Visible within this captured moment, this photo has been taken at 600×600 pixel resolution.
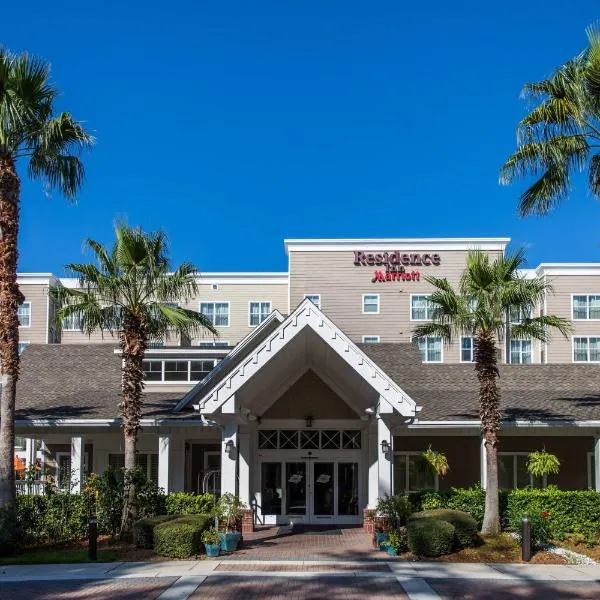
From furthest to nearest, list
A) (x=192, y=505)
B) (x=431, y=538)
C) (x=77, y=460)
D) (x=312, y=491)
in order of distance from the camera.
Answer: (x=312, y=491) < (x=77, y=460) < (x=192, y=505) < (x=431, y=538)

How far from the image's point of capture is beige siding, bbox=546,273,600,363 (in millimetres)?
48750

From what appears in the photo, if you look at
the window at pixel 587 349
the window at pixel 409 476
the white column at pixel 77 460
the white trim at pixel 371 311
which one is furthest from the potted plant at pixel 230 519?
the window at pixel 587 349

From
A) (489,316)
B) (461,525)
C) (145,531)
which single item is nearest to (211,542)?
(145,531)

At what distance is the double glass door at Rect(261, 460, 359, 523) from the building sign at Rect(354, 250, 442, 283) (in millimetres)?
26213

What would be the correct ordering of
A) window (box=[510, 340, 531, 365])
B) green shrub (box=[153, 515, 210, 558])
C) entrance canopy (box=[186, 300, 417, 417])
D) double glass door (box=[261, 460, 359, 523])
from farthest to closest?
window (box=[510, 340, 531, 365]) → double glass door (box=[261, 460, 359, 523]) → entrance canopy (box=[186, 300, 417, 417]) → green shrub (box=[153, 515, 210, 558])

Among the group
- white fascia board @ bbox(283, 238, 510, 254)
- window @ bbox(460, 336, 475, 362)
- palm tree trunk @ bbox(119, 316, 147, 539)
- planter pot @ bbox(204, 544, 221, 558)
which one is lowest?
planter pot @ bbox(204, 544, 221, 558)

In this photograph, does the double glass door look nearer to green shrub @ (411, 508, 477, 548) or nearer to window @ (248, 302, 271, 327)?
green shrub @ (411, 508, 477, 548)

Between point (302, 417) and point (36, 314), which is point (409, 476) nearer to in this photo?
point (302, 417)

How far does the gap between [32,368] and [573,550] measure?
18416 mm

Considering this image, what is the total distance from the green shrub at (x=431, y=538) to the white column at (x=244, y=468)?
4.78 metres

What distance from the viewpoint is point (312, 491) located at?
23.5 meters

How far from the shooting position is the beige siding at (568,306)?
160ft

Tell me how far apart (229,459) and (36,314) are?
3449 cm

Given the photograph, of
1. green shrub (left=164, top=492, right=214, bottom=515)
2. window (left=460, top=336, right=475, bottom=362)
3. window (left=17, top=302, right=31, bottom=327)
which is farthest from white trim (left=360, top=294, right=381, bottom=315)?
green shrub (left=164, top=492, right=214, bottom=515)
